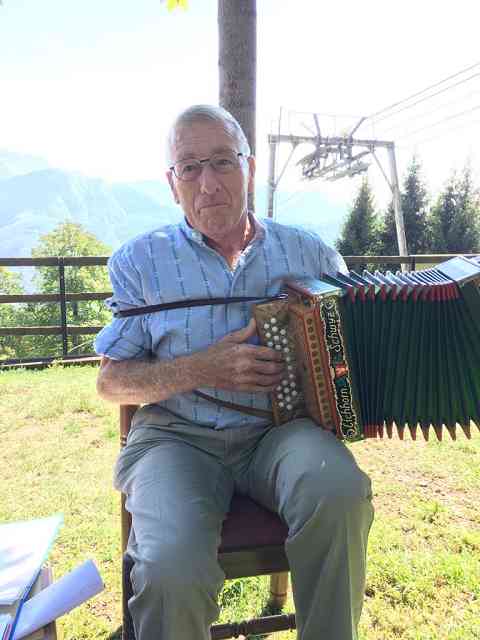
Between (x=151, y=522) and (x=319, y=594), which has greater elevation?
(x=151, y=522)

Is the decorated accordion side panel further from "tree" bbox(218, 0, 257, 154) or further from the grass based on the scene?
"tree" bbox(218, 0, 257, 154)

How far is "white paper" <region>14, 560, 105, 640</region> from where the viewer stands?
100 centimetres

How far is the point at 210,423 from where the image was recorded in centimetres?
155

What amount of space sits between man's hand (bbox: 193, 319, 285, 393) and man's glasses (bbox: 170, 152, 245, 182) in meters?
0.55

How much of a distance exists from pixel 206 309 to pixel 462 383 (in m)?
0.89

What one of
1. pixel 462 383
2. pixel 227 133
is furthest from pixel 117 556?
pixel 227 133

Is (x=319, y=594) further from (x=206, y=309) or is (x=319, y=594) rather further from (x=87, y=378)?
(x=87, y=378)

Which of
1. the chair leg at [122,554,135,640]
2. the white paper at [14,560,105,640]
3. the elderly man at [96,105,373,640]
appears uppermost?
the elderly man at [96,105,373,640]

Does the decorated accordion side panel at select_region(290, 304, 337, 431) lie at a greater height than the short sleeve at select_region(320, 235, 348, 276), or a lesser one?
lesser

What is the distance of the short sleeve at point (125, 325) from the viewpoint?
5.24ft

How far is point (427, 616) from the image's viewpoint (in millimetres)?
1761

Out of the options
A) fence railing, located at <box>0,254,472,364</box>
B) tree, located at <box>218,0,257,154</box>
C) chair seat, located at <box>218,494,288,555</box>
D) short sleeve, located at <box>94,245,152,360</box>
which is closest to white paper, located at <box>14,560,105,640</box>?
chair seat, located at <box>218,494,288,555</box>

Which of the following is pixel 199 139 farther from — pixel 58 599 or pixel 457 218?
pixel 457 218

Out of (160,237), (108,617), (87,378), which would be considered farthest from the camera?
(87,378)
